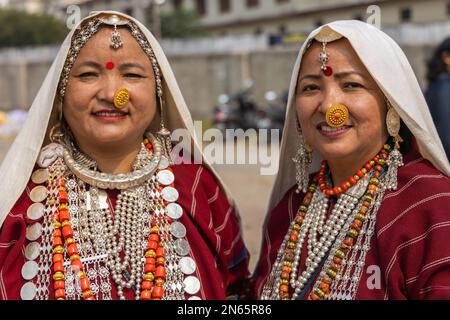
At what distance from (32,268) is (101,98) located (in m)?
0.75

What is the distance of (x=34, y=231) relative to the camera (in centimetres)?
251

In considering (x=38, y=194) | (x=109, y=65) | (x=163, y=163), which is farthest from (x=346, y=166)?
(x=38, y=194)

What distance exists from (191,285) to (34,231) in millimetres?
690

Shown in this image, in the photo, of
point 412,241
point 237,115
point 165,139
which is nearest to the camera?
point 412,241

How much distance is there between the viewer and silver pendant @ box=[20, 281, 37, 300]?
2.43 m

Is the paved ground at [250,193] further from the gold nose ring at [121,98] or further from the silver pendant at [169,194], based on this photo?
the gold nose ring at [121,98]

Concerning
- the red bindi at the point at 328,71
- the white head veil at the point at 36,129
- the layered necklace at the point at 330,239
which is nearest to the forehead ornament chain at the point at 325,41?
the red bindi at the point at 328,71

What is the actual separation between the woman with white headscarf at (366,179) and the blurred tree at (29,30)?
30.5 meters

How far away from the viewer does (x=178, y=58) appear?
15.8 meters

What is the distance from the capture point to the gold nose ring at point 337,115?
2.35 metres

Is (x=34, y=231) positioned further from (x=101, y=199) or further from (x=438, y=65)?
(x=438, y=65)

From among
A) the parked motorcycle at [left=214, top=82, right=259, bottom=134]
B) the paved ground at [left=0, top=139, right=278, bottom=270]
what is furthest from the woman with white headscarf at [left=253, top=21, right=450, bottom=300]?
the parked motorcycle at [left=214, top=82, right=259, bottom=134]
